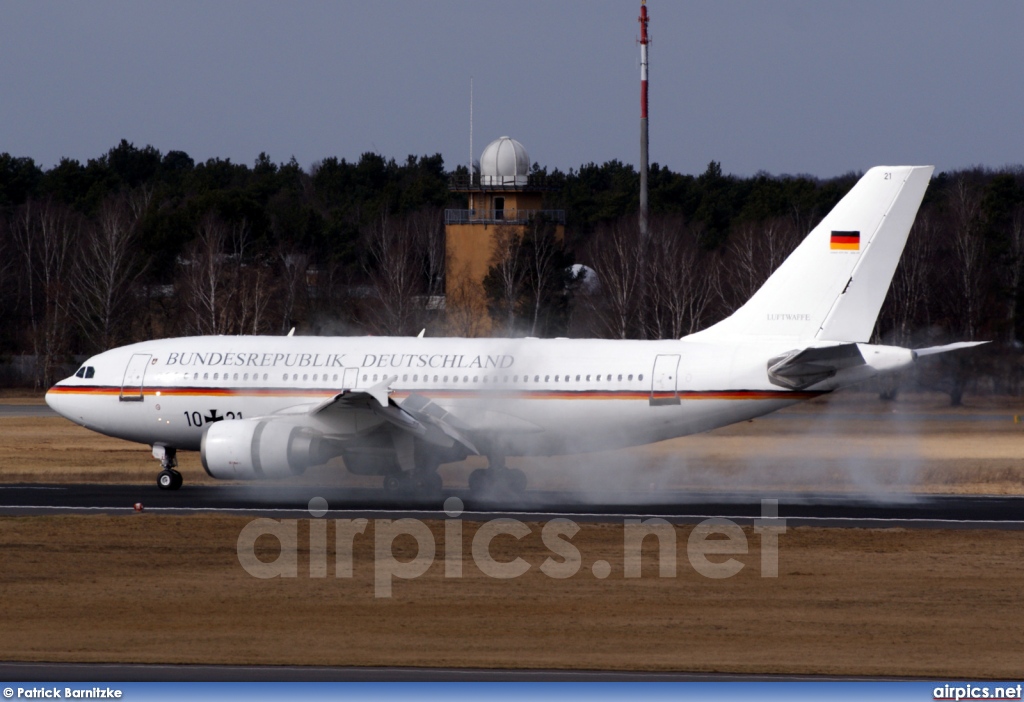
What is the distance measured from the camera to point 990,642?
18.2m

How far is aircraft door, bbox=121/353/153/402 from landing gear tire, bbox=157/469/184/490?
207cm

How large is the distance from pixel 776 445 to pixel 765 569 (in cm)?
2112

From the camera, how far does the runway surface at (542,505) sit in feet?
96.5

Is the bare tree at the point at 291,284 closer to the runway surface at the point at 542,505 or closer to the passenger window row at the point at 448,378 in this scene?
the passenger window row at the point at 448,378

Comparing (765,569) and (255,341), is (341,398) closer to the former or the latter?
(255,341)

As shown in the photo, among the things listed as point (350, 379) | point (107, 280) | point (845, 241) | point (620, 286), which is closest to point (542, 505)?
point (350, 379)

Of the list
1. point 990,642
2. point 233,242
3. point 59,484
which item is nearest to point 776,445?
point 59,484

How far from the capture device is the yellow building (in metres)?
91.6

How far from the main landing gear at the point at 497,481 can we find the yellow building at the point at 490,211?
5222 cm

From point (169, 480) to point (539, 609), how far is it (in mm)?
17002

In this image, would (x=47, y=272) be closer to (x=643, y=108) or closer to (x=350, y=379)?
(x=643, y=108)

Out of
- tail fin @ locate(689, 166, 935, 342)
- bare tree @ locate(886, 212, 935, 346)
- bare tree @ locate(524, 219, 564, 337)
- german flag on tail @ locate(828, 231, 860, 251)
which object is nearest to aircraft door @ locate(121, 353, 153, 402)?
tail fin @ locate(689, 166, 935, 342)

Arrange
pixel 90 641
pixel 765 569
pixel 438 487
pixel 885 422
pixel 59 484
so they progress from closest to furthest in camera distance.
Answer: pixel 90 641, pixel 765 569, pixel 438 487, pixel 59 484, pixel 885 422

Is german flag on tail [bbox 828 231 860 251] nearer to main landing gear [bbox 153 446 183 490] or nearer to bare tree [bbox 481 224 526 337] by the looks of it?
main landing gear [bbox 153 446 183 490]
